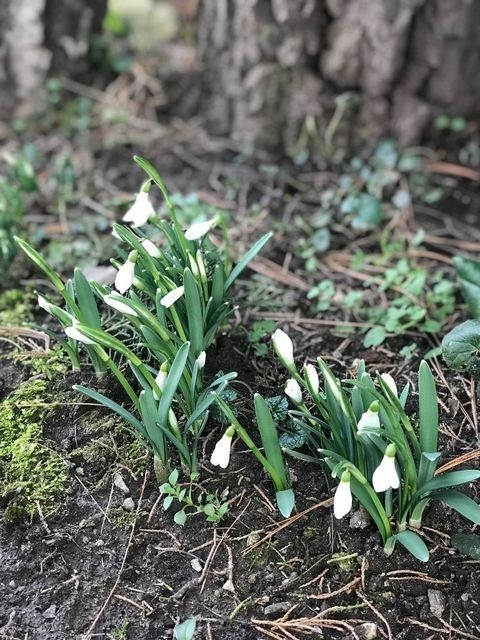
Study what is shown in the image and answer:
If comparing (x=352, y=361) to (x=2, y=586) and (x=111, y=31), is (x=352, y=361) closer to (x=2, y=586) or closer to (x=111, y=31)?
(x=2, y=586)

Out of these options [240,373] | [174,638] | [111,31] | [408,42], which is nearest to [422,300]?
[240,373]

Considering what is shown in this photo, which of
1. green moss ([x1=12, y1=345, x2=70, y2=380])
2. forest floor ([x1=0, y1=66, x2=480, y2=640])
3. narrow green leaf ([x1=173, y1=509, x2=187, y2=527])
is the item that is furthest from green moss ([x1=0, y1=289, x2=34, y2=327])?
narrow green leaf ([x1=173, y1=509, x2=187, y2=527])

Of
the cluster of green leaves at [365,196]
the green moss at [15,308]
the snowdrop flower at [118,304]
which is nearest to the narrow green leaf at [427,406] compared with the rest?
the snowdrop flower at [118,304]

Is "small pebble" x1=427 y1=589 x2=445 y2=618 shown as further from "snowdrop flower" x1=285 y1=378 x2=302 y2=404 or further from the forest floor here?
"snowdrop flower" x1=285 y1=378 x2=302 y2=404

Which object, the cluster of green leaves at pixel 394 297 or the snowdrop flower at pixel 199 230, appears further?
the cluster of green leaves at pixel 394 297

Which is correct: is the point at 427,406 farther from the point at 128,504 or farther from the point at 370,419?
the point at 128,504

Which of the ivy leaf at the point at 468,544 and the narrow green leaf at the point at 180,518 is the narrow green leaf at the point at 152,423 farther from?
the ivy leaf at the point at 468,544
